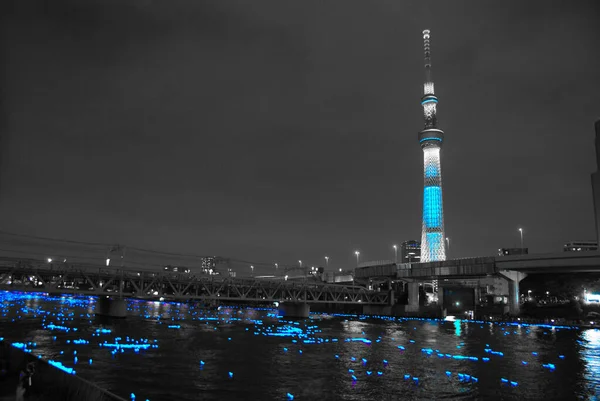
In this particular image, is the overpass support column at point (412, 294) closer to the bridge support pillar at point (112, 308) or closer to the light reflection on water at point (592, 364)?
the light reflection on water at point (592, 364)

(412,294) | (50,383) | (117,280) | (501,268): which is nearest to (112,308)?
(117,280)

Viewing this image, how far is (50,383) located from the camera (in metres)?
18.7

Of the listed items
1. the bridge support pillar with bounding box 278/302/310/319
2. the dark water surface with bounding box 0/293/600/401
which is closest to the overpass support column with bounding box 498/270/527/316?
the dark water surface with bounding box 0/293/600/401

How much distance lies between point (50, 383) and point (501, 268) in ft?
373

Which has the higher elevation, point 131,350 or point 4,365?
point 4,365

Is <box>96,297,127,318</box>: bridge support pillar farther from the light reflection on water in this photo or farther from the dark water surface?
the light reflection on water

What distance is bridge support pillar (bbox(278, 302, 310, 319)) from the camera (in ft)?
403

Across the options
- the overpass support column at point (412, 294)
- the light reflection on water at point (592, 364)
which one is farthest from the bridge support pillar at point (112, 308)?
the overpass support column at point (412, 294)

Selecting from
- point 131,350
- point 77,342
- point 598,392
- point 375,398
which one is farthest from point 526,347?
point 77,342

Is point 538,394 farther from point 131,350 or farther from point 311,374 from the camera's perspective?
point 131,350

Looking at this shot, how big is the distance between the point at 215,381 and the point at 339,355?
1804cm

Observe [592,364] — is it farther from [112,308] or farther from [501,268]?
[112,308]

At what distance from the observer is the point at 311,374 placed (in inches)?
1422

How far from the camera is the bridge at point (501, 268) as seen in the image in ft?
317
